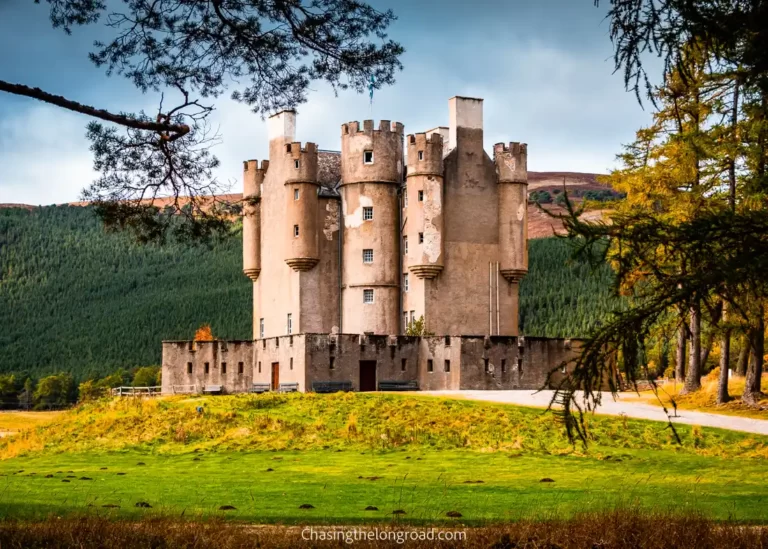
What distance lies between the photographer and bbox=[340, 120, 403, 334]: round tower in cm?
6181

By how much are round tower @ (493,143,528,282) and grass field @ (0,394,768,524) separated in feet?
71.1

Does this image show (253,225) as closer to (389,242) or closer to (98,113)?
(389,242)

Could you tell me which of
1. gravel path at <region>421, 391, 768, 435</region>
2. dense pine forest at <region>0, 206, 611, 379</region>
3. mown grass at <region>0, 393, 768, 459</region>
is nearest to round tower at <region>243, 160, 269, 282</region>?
gravel path at <region>421, 391, 768, 435</region>

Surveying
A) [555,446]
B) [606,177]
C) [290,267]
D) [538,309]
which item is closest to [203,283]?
[538,309]

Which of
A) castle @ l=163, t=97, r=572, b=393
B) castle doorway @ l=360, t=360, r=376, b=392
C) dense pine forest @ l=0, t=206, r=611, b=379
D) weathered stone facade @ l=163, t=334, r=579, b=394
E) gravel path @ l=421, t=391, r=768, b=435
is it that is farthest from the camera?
dense pine forest @ l=0, t=206, r=611, b=379

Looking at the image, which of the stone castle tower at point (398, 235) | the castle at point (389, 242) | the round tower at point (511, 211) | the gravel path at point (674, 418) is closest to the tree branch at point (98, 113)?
the gravel path at point (674, 418)

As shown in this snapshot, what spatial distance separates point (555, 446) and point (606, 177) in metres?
19.0

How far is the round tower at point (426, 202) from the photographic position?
6028 centimetres

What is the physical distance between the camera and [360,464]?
25.1 metres

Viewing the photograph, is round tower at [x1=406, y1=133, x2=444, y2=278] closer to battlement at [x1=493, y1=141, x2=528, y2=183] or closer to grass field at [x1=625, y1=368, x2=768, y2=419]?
battlement at [x1=493, y1=141, x2=528, y2=183]

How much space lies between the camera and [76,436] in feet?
109

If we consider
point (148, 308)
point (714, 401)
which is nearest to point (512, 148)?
point (714, 401)

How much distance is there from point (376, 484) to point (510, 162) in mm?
43706

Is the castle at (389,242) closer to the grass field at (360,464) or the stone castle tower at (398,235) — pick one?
the stone castle tower at (398,235)
